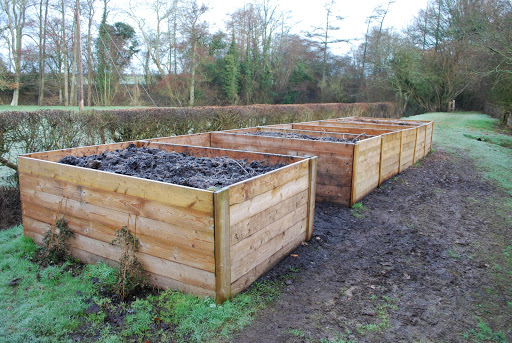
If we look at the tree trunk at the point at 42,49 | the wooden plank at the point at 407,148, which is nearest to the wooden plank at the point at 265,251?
the wooden plank at the point at 407,148

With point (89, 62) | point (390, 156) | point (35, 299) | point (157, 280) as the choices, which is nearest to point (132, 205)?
point (157, 280)

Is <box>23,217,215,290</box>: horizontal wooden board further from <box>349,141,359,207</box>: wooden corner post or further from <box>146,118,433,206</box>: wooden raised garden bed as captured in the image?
<box>349,141,359,207</box>: wooden corner post

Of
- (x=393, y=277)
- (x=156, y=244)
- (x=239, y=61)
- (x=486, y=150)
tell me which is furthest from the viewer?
(x=239, y=61)

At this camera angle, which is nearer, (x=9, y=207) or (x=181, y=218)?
(x=181, y=218)

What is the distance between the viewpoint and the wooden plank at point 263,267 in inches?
114

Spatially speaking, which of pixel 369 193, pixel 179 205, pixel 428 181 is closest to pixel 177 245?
pixel 179 205

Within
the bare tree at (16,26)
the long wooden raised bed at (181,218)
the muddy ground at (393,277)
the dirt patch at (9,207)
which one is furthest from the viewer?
the bare tree at (16,26)

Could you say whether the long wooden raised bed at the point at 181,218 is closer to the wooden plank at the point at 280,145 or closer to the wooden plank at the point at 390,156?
the wooden plank at the point at 280,145

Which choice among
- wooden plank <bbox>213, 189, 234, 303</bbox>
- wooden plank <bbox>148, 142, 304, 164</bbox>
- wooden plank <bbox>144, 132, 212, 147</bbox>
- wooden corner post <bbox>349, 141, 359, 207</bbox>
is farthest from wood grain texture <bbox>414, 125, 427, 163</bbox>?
wooden plank <bbox>213, 189, 234, 303</bbox>

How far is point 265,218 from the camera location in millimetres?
3189

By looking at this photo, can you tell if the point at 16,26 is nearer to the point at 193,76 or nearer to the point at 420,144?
the point at 193,76

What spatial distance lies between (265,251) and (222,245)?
28.2 inches

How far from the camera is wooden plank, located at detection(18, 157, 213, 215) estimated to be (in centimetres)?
266

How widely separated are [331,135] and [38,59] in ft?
84.3
